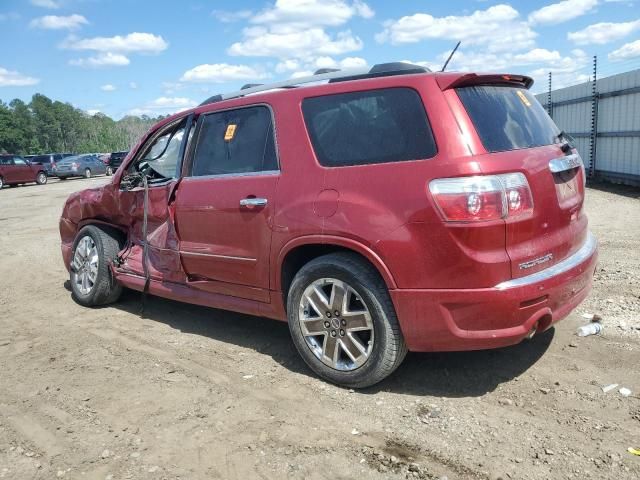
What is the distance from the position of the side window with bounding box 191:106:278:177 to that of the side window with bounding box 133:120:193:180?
38 centimetres

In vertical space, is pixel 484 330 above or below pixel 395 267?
below

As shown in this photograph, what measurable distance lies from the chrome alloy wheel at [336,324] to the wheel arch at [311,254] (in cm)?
22

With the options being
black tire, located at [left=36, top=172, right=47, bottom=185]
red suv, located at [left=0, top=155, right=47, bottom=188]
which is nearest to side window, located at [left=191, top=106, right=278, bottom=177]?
red suv, located at [left=0, top=155, right=47, bottom=188]

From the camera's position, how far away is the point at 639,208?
9898 millimetres

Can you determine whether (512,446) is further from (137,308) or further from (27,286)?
(27,286)

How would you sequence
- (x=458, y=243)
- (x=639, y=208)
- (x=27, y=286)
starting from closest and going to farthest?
(x=458, y=243) → (x=27, y=286) → (x=639, y=208)

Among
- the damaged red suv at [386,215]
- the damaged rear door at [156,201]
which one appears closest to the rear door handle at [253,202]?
the damaged red suv at [386,215]

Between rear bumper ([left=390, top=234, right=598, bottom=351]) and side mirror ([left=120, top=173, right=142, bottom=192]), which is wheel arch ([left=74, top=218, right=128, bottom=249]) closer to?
side mirror ([left=120, top=173, right=142, bottom=192])

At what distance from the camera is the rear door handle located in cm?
389

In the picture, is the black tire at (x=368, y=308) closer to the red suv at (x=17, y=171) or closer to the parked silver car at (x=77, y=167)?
the red suv at (x=17, y=171)

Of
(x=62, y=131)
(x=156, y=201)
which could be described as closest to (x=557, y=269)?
(x=156, y=201)

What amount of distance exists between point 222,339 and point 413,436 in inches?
83.1

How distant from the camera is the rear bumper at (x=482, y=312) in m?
3.12

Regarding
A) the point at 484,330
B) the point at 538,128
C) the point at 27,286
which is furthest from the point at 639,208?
the point at 27,286
